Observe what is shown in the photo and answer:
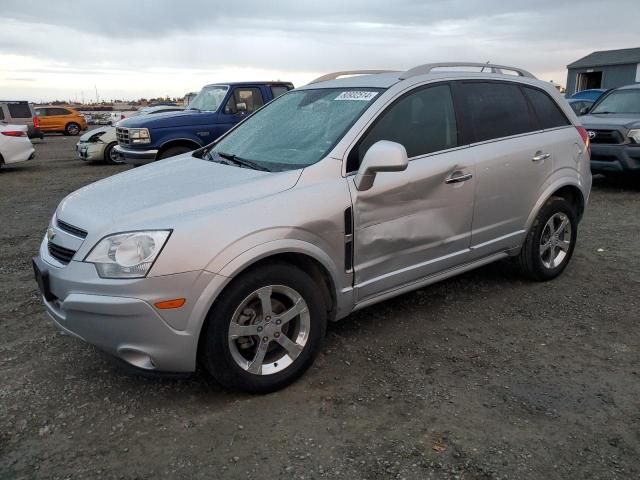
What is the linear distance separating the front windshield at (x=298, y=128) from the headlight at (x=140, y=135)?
18.8 ft

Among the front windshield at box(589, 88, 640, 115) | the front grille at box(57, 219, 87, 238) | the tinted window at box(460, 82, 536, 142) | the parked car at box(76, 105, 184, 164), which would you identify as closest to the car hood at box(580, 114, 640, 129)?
the front windshield at box(589, 88, 640, 115)

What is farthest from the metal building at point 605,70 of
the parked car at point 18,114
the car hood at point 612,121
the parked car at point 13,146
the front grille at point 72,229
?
the front grille at point 72,229

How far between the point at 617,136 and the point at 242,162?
752 cm

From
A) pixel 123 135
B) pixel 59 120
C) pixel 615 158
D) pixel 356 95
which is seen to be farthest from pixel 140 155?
pixel 59 120

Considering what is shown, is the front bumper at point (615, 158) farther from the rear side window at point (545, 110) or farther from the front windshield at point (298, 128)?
the front windshield at point (298, 128)

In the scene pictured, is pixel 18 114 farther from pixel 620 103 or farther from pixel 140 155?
pixel 620 103

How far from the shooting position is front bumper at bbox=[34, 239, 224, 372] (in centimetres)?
267

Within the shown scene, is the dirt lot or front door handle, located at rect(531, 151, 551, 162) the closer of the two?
the dirt lot

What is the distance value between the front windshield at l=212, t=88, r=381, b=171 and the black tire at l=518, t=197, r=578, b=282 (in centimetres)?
190

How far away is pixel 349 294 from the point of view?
11.1 feet

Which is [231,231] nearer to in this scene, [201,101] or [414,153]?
[414,153]

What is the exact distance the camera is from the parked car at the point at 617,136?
8766mm

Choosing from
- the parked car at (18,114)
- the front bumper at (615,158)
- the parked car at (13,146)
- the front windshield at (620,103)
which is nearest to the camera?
the front bumper at (615,158)

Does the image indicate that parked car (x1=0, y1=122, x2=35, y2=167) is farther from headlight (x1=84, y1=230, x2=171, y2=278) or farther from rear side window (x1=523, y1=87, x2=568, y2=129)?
rear side window (x1=523, y1=87, x2=568, y2=129)
